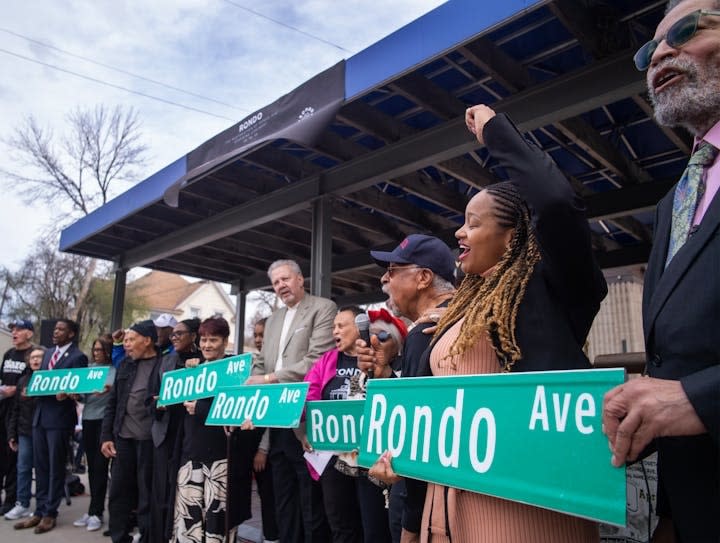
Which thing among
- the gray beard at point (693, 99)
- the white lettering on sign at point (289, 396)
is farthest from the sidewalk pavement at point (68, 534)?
the gray beard at point (693, 99)

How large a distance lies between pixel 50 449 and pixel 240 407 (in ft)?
11.1

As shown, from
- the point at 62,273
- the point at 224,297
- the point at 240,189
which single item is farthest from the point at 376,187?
the point at 224,297

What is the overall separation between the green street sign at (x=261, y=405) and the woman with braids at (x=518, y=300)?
4.97 ft

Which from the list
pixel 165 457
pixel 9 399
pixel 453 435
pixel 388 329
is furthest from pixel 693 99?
pixel 9 399

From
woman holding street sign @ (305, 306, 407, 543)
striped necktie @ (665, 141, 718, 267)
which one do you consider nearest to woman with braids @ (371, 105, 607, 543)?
striped necktie @ (665, 141, 718, 267)

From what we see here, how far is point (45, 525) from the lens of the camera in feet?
17.7

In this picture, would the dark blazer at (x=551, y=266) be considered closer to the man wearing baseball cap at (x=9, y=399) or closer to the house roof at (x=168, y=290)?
the man wearing baseball cap at (x=9, y=399)

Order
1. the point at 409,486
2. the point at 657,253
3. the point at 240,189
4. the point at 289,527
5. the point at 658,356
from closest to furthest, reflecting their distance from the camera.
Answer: the point at 658,356
the point at 657,253
the point at 409,486
the point at 289,527
the point at 240,189

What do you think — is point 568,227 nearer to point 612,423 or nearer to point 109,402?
point 612,423

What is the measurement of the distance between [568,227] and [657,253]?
25 centimetres

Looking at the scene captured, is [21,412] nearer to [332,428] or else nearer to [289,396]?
[289,396]

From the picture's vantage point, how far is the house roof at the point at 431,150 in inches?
153

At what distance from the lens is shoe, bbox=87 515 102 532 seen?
5.48 meters

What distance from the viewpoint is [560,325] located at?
5.13ft
